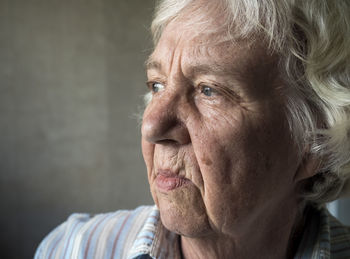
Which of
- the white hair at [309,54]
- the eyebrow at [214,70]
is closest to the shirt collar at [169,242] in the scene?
the white hair at [309,54]

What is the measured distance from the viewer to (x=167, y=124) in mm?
950

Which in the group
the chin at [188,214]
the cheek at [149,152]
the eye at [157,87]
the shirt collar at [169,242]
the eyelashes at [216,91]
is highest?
the eye at [157,87]

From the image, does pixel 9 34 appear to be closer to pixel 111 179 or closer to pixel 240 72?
pixel 111 179

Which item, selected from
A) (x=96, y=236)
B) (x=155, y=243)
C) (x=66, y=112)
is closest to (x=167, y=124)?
(x=155, y=243)

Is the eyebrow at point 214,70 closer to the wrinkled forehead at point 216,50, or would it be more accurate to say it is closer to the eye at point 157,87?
the wrinkled forehead at point 216,50

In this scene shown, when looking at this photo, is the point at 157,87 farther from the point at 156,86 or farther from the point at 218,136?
the point at 218,136

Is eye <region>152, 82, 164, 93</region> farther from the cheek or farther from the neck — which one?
the neck

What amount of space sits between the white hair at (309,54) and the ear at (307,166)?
0.04 feet

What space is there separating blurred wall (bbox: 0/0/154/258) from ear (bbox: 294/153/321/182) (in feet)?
9.88

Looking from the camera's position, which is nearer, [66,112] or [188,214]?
[188,214]

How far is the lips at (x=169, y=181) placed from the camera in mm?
957

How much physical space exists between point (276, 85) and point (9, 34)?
370 cm

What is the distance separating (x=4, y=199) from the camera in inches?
153

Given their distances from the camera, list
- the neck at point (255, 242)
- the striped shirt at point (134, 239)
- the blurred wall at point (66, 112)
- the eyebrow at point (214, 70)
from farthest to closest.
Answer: the blurred wall at point (66, 112) < the striped shirt at point (134, 239) < the neck at point (255, 242) < the eyebrow at point (214, 70)
